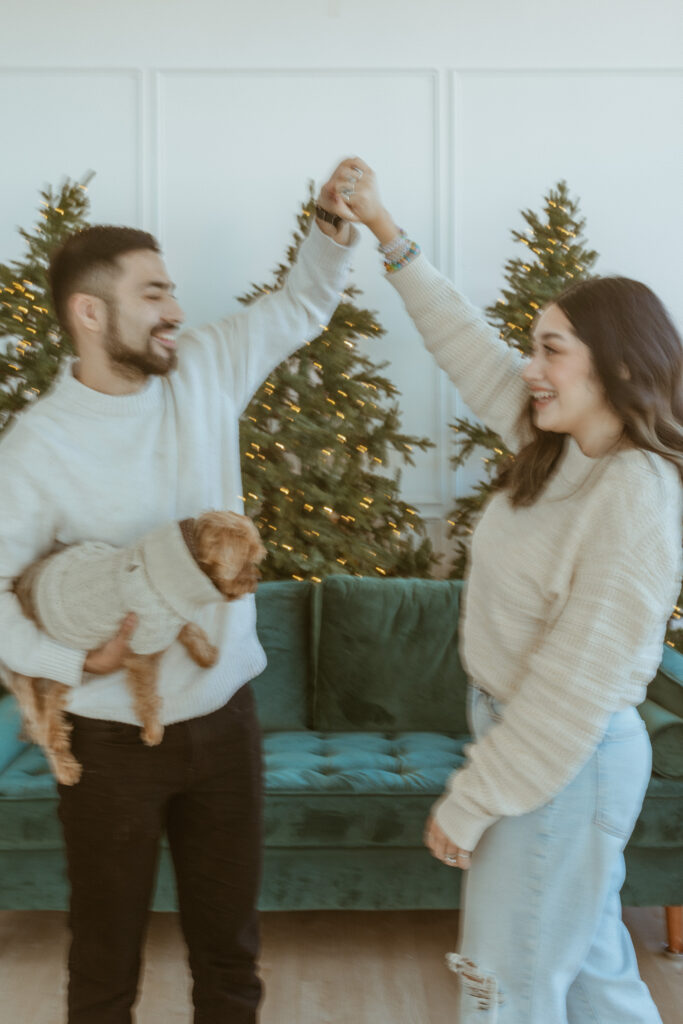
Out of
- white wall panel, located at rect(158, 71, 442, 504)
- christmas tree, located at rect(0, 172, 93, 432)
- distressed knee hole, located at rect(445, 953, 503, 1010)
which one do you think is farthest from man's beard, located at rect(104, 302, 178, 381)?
white wall panel, located at rect(158, 71, 442, 504)

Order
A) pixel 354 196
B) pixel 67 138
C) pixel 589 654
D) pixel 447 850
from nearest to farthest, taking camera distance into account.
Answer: pixel 589 654, pixel 447 850, pixel 354 196, pixel 67 138

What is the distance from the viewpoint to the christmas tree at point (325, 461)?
3988 millimetres

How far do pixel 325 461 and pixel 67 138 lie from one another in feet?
6.78

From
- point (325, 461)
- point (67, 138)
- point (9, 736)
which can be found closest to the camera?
point (9, 736)

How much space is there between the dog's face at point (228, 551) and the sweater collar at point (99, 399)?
0.24 meters

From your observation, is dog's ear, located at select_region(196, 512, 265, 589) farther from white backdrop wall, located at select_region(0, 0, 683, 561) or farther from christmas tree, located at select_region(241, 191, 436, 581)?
white backdrop wall, located at select_region(0, 0, 683, 561)

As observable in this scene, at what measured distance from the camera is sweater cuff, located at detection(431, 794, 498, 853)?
4.14 ft

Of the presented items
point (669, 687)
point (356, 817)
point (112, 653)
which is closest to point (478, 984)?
point (112, 653)

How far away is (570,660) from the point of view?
3.93 feet

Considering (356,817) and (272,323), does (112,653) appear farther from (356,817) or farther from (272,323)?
(356,817)

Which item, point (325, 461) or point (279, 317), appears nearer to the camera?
point (279, 317)

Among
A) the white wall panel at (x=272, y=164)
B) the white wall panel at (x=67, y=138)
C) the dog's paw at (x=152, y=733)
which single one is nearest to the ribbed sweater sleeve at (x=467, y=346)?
the dog's paw at (x=152, y=733)

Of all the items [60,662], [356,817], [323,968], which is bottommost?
[323,968]

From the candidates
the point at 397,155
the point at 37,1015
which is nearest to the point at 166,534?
the point at 37,1015
